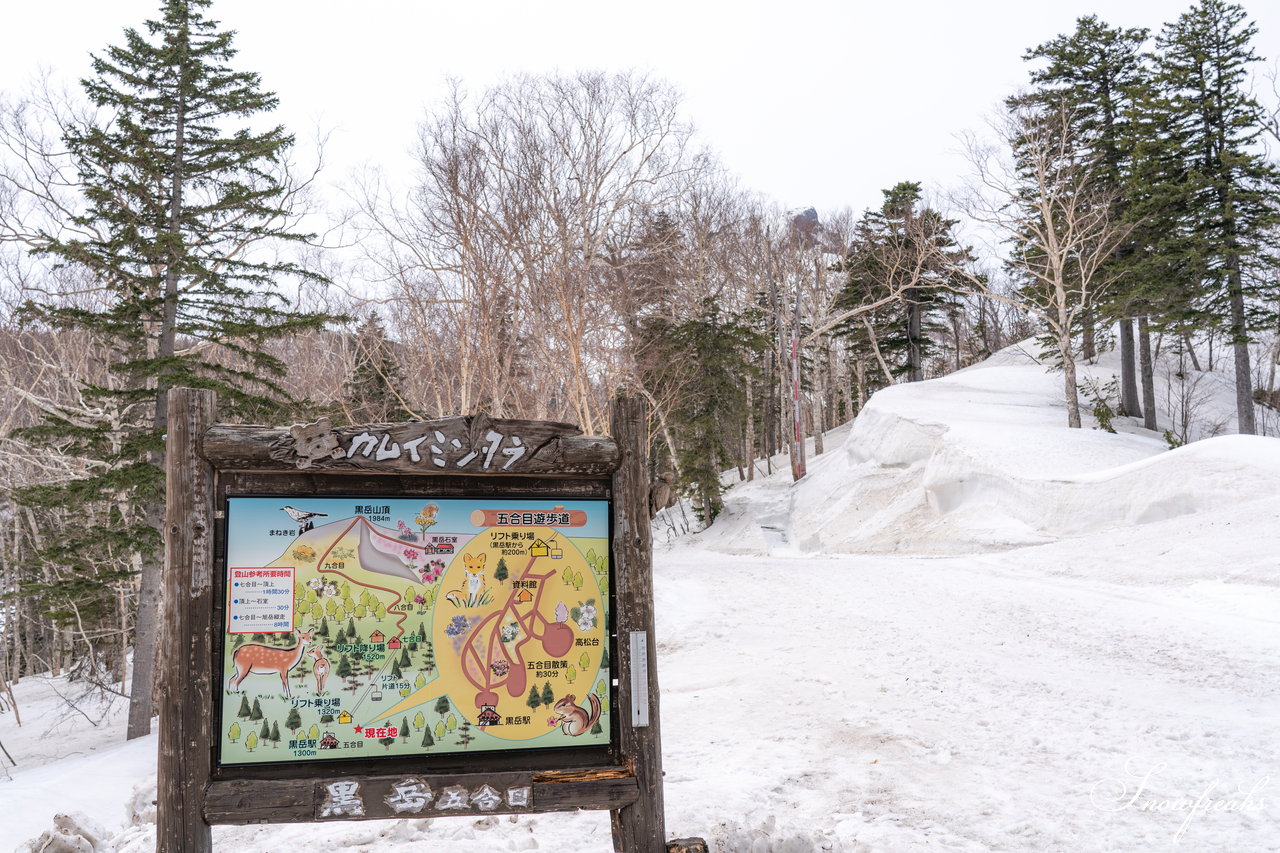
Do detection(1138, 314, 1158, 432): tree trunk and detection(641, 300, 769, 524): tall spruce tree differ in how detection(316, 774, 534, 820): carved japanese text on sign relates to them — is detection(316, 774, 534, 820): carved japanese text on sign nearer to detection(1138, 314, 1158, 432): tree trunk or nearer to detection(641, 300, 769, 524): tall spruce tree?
detection(641, 300, 769, 524): tall spruce tree

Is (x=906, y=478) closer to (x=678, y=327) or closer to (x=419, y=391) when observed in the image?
(x=678, y=327)

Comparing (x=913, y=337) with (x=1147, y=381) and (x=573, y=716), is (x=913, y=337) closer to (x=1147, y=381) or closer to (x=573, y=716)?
(x=1147, y=381)

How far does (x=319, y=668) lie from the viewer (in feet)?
10.9

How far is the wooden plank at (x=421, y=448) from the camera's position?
3.32 m

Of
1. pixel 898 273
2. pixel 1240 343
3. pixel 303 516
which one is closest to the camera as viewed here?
pixel 303 516

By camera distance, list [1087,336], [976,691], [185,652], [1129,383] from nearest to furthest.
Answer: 1. [185,652]
2. [976,691]
3. [1129,383]
4. [1087,336]

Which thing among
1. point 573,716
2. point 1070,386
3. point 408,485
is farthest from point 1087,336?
point 408,485

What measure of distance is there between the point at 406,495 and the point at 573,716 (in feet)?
4.15

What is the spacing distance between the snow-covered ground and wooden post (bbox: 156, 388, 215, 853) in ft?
4.51

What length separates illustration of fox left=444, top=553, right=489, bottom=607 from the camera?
11.4 feet

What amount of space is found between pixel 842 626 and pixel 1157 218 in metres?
19.3

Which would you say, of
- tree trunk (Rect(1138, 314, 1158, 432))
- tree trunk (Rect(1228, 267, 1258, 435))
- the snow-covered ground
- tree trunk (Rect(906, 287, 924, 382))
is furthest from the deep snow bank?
tree trunk (Rect(906, 287, 924, 382))

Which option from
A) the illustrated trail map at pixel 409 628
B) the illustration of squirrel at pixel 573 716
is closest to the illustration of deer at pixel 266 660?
the illustrated trail map at pixel 409 628

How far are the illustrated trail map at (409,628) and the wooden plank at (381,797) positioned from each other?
118 millimetres
